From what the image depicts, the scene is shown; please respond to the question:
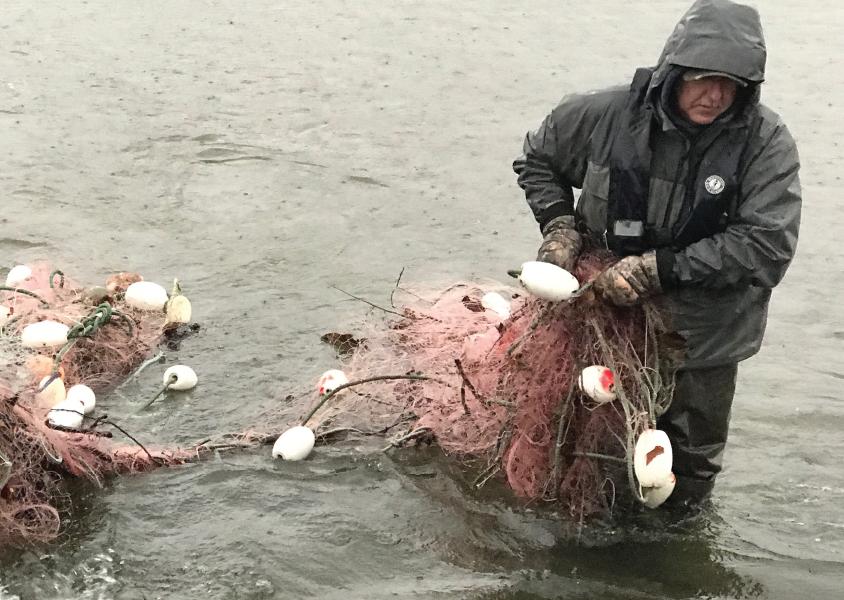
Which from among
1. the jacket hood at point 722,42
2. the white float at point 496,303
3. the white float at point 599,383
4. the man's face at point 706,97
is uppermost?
the jacket hood at point 722,42

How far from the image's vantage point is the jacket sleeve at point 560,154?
4141mm

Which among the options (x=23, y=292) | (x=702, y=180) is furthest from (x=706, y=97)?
(x=23, y=292)

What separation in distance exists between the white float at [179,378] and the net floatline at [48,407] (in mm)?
364

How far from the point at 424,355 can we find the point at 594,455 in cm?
148

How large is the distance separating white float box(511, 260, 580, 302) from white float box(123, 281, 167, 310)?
2979 millimetres

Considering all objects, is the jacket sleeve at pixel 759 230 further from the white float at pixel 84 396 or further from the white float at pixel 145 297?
the white float at pixel 145 297

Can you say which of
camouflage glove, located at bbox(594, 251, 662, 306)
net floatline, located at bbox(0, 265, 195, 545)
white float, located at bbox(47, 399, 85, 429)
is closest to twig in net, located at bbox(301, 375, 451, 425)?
net floatline, located at bbox(0, 265, 195, 545)

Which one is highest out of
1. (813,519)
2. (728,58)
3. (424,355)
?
(728,58)

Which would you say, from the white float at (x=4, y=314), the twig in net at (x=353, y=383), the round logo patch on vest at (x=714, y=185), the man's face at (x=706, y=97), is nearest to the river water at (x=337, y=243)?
the twig in net at (x=353, y=383)

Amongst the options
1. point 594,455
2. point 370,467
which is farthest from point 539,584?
point 370,467

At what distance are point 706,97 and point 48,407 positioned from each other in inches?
137

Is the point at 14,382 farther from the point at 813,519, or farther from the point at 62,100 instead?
the point at 62,100

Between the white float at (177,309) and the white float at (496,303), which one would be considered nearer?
the white float at (496,303)

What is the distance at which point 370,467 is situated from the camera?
5004 millimetres
